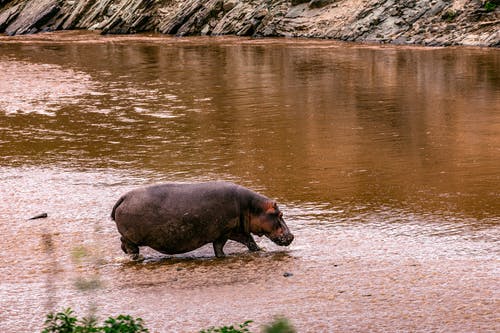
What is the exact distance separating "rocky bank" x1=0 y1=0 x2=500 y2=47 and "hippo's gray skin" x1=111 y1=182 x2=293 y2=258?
22.0 meters

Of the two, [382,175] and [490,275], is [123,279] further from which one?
[382,175]

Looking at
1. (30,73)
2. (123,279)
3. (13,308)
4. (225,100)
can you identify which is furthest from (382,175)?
(30,73)

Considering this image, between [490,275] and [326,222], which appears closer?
[490,275]

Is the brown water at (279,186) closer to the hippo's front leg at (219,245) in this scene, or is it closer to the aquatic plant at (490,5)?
the hippo's front leg at (219,245)

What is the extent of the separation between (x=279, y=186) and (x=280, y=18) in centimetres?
2687

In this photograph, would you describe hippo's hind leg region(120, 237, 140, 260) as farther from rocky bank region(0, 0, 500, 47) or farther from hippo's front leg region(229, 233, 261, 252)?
rocky bank region(0, 0, 500, 47)

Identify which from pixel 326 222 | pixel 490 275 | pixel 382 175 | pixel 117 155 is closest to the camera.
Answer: pixel 490 275

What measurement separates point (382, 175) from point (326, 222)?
7.79 feet

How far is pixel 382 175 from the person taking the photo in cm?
1198

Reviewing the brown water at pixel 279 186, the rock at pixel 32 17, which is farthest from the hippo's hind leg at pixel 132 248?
the rock at pixel 32 17

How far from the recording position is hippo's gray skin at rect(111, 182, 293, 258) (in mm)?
8727

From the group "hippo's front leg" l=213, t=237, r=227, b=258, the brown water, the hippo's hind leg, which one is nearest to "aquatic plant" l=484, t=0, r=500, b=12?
the brown water

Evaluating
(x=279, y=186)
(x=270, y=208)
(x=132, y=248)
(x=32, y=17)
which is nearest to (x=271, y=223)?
(x=270, y=208)

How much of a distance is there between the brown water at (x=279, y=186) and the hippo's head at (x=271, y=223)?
17cm
